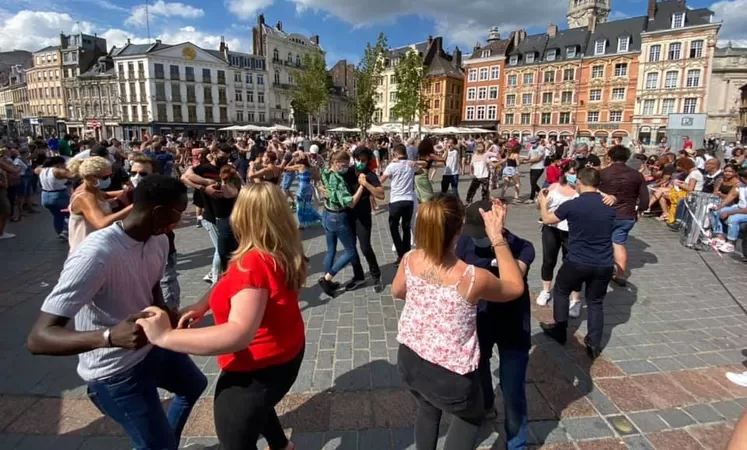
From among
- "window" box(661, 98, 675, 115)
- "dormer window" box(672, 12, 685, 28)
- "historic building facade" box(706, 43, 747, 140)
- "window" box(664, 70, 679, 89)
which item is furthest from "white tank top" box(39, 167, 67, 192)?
"historic building facade" box(706, 43, 747, 140)

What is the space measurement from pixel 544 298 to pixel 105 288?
4.62 m

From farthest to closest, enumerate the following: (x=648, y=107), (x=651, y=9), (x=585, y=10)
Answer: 1. (x=585, y=10)
2. (x=651, y=9)
3. (x=648, y=107)

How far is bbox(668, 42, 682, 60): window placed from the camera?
4265cm

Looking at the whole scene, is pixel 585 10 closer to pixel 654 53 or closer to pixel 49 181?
pixel 654 53

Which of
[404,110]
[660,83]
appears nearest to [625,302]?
[404,110]

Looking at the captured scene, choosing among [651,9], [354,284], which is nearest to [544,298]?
[354,284]

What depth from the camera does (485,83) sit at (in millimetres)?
55562

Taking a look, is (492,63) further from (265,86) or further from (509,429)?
(509,429)

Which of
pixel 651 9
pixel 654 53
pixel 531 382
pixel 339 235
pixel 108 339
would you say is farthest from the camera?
pixel 651 9

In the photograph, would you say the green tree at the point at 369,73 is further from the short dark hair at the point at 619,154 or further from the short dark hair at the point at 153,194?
the short dark hair at the point at 153,194

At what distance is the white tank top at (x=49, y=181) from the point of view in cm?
710

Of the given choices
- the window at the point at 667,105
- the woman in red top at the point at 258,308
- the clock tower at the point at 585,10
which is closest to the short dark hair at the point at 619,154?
the woman in red top at the point at 258,308

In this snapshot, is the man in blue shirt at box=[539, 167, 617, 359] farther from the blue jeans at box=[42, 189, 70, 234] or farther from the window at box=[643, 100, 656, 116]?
the window at box=[643, 100, 656, 116]

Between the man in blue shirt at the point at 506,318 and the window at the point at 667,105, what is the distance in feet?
174
